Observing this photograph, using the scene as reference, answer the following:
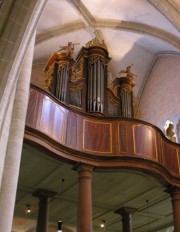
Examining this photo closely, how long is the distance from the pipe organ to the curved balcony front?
108 cm

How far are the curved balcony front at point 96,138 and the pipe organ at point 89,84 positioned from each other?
3.53 ft

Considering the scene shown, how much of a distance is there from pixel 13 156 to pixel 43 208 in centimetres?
540

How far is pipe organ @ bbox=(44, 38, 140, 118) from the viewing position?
38.9ft

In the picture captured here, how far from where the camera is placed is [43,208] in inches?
457

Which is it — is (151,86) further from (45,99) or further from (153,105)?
(45,99)

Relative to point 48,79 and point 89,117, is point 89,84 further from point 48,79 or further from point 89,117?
point 89,117

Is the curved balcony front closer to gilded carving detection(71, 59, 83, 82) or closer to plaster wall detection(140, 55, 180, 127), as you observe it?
gilded carving detection(71, 59, 83, 82)

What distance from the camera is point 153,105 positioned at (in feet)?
56.3

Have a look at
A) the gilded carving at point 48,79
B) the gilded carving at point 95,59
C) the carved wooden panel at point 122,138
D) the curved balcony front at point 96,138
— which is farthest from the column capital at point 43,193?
the gilded carving at point 95,59

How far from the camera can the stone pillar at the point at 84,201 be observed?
915 centimetres

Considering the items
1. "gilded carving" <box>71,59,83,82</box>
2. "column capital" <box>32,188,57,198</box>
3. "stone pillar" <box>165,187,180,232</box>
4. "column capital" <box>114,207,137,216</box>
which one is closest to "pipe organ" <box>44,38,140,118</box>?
"gilded carving" <box>71,59,83,82</box>

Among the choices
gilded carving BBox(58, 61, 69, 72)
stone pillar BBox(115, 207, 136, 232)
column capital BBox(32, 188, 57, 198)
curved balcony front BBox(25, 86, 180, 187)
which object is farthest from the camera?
stone pillar BBox(115, 207, 136, 232)

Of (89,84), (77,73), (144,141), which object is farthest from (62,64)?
(144,141)

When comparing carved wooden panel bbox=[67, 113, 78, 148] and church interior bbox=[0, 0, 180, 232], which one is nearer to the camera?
church interior bbox=[0, 0, 180, 232]
